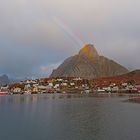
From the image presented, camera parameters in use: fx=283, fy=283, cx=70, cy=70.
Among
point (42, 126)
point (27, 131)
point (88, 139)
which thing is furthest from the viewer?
point (42, 126)

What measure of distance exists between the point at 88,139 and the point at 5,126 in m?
18.8

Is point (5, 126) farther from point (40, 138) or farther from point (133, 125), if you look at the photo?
point (133, 125)

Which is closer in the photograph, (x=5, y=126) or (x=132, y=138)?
(x=132, y=138)

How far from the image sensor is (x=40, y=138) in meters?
39.6

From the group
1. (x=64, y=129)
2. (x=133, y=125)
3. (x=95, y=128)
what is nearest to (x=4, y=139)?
(x=64, y=129)

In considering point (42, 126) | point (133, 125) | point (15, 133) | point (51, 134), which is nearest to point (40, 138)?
point (51, 134)

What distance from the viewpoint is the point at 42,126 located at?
4975 cm

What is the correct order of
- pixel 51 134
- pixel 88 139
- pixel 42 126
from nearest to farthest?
pixel 88 139 < pixel 51 134 < pixel 42 126

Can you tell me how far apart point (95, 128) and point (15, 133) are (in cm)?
1303

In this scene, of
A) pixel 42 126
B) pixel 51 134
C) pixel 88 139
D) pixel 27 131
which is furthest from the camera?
pixel 42 126

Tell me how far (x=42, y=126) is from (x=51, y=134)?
791 centimetres

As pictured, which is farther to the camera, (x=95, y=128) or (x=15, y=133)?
(x=95, y=128)

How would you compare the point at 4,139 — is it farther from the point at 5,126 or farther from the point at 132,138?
the point at 132,138

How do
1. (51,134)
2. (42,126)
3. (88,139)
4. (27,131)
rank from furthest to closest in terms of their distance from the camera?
(42,126) → (27,131) → (51,134) → (88,139)
